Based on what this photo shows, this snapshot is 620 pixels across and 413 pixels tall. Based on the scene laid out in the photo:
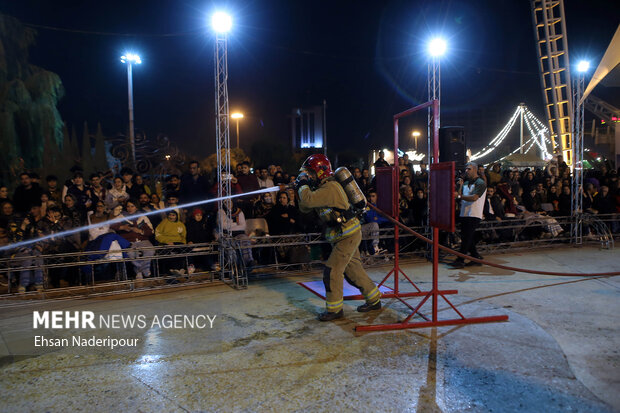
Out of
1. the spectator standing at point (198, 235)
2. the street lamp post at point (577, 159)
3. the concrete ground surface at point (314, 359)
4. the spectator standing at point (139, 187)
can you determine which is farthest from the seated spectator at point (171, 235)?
the street lamp post at point (577, 159)

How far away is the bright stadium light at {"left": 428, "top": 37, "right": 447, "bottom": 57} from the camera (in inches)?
331

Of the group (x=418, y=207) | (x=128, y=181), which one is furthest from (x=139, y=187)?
(x=418, y=207)

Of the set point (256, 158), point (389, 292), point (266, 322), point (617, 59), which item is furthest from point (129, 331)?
point (256, 158)

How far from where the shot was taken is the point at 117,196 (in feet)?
27.1

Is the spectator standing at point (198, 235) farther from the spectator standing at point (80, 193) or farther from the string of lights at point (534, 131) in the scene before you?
the string of lights at point (534, 131)

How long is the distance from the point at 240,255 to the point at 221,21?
12.6 ft

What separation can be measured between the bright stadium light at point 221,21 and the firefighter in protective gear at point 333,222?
10.2ft

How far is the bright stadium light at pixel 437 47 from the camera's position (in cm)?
841

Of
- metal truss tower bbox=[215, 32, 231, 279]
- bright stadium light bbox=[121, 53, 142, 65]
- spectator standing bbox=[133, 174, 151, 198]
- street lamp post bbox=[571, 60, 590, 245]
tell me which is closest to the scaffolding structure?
metal truss tower bbox=[215, 32, 231, 279]

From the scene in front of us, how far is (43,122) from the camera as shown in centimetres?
1449

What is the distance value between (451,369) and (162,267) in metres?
5.75

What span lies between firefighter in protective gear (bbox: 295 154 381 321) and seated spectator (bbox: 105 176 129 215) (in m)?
4.21

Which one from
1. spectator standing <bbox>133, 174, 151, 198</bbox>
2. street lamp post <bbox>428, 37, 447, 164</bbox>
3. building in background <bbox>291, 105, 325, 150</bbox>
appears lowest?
spectator standing <bbox>133, 174, 151, 198</bbox>

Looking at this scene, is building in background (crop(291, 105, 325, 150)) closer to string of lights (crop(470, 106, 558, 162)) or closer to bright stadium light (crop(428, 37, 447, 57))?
string of lights (crop(470, 106, 558, 162))
